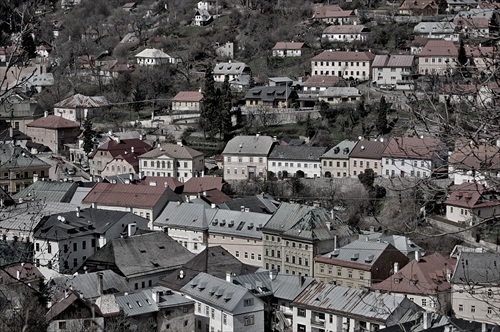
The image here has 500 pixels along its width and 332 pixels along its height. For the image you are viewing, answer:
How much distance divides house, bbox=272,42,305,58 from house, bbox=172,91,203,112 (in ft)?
27.8

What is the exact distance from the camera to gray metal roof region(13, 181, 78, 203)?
3309 cm

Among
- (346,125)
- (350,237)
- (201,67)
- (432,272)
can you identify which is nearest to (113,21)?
(201,67)

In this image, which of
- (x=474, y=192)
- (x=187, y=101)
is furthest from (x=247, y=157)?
(x=474, y=192)

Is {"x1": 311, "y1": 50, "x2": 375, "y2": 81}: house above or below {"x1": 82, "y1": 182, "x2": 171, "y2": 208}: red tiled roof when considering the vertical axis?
above

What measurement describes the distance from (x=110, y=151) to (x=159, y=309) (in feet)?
61.7

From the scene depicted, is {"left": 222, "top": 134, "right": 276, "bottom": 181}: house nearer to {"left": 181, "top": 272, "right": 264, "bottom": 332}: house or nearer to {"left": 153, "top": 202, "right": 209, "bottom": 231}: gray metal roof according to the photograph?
{"left": 153, "top": 202, "right": 209, "bottom": 231}: gray metal roof

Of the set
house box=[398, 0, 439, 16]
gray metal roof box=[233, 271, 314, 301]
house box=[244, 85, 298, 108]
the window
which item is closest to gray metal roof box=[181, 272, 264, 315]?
the window

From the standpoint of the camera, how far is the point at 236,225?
2991 cm

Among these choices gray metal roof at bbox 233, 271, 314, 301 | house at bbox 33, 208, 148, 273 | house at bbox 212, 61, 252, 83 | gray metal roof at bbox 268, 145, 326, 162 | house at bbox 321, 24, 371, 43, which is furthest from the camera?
house at bbox 321, 24, 371, 43

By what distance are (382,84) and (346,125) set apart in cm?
667

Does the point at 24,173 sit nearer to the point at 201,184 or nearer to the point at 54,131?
the point at 54,131

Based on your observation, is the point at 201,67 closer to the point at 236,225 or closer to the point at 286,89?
the point at 286,89

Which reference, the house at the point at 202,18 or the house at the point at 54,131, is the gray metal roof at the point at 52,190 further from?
the house at the point at 202,18

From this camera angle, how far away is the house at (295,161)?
3641cm
